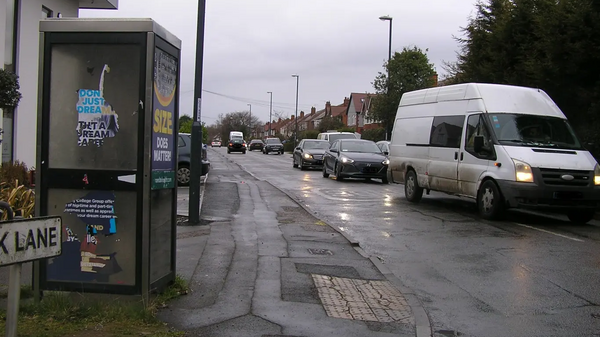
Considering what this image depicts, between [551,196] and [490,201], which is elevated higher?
[551,196]

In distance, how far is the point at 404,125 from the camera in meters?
15.4

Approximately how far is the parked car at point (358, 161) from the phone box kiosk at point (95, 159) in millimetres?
15624

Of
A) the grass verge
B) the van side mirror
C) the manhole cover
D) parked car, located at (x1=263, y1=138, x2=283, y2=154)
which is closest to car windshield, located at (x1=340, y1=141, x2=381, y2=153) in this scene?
the van side mirror

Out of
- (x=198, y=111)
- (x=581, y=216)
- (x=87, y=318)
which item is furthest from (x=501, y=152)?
(x=87, y=318)

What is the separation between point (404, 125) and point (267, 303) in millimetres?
10515

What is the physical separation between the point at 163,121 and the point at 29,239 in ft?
7.01

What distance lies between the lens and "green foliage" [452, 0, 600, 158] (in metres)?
13.8

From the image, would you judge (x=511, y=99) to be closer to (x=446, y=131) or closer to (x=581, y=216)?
(x=446, y=131)

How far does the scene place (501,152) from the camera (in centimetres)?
1109

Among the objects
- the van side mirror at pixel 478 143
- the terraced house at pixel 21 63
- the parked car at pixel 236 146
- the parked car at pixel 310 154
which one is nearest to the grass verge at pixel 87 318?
the van side mirror at pixel 478 143

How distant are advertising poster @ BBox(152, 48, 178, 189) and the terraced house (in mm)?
9496

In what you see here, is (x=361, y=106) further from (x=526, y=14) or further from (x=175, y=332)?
(x=175, y=332)

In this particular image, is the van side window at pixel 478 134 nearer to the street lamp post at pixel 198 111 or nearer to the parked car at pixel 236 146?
the street lamp post at pixel 198 111

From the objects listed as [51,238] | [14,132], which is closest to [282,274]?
[51,238]
